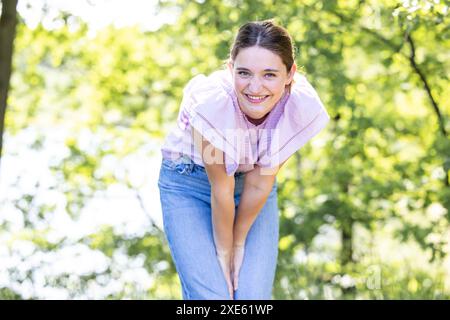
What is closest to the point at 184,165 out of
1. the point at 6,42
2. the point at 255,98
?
the point at 255,98

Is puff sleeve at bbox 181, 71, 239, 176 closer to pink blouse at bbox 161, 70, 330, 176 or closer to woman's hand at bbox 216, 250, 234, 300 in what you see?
pink blouse at bbox 161, 70, 330, 176

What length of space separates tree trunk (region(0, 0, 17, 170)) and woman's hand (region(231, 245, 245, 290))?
2.53m

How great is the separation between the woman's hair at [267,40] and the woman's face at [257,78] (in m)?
0.02

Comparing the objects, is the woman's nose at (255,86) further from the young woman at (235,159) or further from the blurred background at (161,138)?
the blurred background at (161,138)

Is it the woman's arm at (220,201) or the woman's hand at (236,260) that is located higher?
the woman's arm at (220,201)

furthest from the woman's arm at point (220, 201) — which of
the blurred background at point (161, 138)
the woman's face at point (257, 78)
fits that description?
the blurred background at point (161, 138)

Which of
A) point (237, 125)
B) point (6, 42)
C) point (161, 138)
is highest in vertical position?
point (6, 42)

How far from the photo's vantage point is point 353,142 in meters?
5.60

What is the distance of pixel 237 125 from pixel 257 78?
0.19 metres

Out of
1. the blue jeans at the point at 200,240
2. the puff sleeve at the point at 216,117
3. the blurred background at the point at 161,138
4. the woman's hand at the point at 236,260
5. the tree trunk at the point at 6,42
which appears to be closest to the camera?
the puff sleeve at the point at 216,117

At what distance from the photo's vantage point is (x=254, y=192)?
2.81 metres

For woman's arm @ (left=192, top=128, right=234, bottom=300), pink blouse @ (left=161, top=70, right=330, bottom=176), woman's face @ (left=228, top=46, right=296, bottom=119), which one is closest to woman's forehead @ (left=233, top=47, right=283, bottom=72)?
woman's face @ (left=228, top=46, right=296, bottom=119)

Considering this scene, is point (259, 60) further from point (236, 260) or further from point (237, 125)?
point (236, 260)

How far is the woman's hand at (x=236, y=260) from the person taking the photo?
288cm
